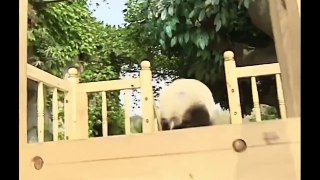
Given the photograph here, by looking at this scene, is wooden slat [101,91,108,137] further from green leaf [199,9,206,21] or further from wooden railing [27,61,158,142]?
green leaf [199,9,206,21]

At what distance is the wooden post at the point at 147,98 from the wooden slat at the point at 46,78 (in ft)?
0.48

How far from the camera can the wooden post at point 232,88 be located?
85 cm

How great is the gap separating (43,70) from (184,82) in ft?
0.92

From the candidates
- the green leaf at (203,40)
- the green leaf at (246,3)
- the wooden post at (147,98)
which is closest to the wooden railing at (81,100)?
the wooden post at (147,98)

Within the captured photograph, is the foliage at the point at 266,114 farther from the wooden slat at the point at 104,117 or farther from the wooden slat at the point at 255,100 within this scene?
the wooden slat at the point at 104,117

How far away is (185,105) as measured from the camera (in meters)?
0.88

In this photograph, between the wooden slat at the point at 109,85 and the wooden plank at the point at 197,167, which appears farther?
the wooden slat at the point at 109,85

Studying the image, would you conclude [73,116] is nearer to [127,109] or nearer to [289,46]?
[127,109]

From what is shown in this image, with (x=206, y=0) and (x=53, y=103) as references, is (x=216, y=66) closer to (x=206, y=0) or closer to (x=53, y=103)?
(x=206, y=0)

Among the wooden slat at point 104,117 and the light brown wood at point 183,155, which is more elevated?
the wooden slat at point 104,117

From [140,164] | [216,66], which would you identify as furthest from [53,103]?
[216,66]

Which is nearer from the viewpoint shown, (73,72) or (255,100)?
(255,100)

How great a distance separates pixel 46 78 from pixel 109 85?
0.43 feet
